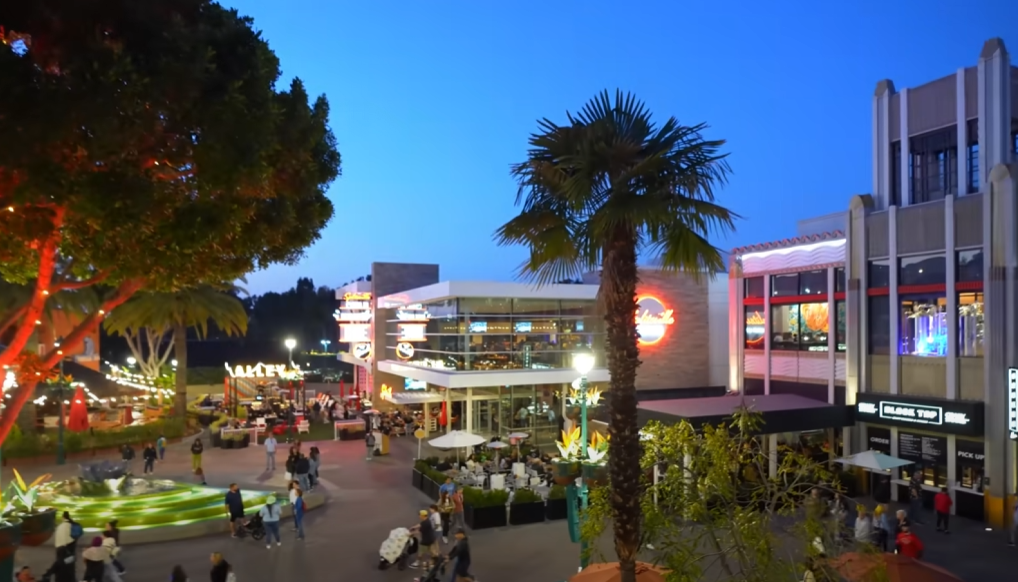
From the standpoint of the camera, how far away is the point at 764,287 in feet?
88.4

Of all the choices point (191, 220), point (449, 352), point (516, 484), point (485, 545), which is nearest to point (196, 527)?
point (485, 545)

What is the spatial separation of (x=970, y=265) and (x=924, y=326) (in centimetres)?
227

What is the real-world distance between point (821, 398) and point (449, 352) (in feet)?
52.9

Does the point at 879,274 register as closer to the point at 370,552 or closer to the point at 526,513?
the point at 526,513

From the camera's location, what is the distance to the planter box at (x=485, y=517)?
1934 cm

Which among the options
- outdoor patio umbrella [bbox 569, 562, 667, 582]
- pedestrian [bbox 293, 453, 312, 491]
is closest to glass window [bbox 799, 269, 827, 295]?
outdoor patio umbrella [bbox 569, 562, 667, 582]

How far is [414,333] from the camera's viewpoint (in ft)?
118

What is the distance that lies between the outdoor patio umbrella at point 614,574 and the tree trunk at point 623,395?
1644 mm

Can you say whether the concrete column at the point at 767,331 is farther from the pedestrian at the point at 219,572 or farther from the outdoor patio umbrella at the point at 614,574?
the pedestrian at the point at 219,572

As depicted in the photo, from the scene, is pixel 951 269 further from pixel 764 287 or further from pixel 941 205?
pixel 764 287

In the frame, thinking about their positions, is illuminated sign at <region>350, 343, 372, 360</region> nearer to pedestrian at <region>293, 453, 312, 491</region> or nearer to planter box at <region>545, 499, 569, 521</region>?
pedestrian at <region>293, 453, 312, 491</region>

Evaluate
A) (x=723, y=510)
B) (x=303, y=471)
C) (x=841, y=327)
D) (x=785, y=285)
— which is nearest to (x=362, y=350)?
(x=303, y=471)

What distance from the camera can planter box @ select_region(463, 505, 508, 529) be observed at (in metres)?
19.3

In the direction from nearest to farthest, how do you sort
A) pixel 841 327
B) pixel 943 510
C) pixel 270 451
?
pixel 943 510 < pixel 841 327 < pixel 270 451
